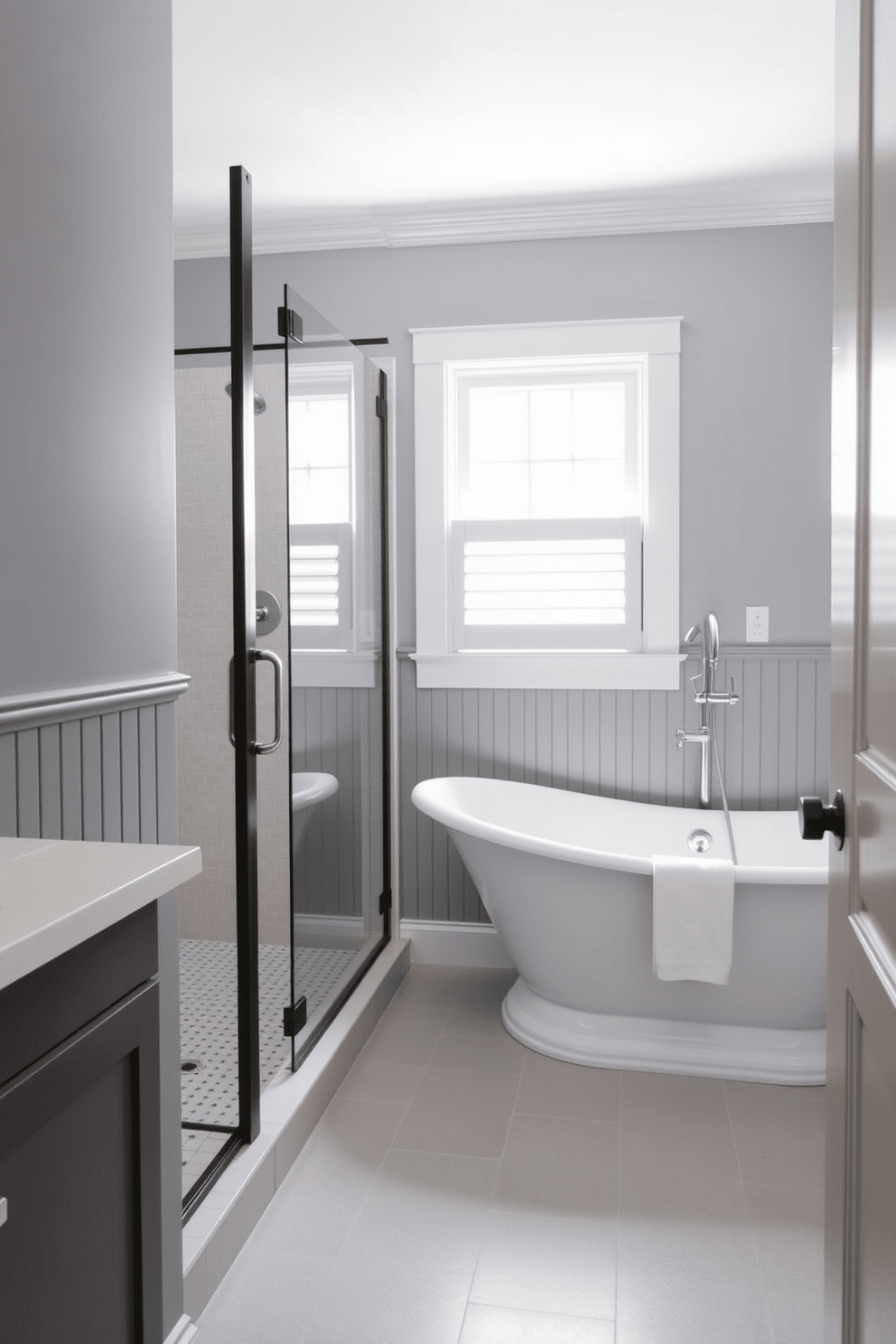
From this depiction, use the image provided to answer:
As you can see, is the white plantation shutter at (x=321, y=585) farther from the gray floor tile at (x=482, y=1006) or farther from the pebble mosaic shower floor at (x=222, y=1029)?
the gray floor tile at (x=482, y=1006)

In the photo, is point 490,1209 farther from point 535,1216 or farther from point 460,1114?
point 460,1114

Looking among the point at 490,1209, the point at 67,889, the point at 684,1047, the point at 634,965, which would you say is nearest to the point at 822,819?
the point at 67,889

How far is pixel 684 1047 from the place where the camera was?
2781mm

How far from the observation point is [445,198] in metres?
3.36

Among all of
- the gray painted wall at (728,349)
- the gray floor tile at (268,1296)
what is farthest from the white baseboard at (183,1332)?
the gray painted wall at (728,349)

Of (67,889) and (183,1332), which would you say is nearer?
(67,889)

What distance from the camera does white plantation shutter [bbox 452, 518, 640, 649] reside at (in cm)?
353

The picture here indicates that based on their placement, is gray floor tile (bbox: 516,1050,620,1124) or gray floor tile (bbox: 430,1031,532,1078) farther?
gray floor tile (bbox: 430,1031,532,1078)

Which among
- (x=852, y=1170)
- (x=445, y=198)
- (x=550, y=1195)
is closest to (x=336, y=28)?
(x=445, y=198)

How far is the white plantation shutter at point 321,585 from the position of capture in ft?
8.50

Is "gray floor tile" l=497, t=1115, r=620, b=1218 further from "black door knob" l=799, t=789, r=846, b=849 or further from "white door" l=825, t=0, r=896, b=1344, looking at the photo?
"black door knob" l=799, t=789, r=846, b=849

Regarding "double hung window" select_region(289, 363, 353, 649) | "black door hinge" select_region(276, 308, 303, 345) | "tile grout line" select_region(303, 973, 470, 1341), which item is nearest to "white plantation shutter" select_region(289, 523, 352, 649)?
"double hung window" select_region(289, 363, 353, 649)

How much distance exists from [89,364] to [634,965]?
6.75 feet

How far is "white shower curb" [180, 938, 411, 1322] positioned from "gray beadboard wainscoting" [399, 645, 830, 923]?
61cm
